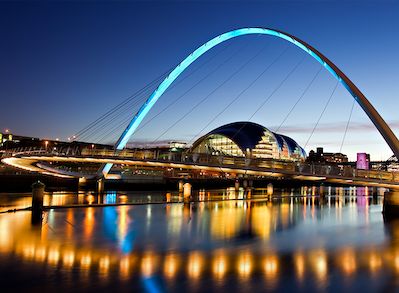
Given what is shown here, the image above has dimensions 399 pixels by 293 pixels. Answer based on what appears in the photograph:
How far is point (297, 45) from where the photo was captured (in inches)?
1246

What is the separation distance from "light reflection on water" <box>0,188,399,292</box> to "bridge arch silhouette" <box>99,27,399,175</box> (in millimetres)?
6743

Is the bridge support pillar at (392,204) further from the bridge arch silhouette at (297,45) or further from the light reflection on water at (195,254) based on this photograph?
the bridge arch silhouette at (297,45)

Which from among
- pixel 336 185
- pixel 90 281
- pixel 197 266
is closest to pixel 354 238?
pixel 197 266

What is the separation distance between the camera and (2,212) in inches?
987

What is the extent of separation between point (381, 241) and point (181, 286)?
12812 mm

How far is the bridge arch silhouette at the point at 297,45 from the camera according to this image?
2442cm

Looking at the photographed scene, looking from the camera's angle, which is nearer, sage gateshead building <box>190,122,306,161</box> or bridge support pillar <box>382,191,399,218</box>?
bridge support pillar <box>382,191,399,218</box>

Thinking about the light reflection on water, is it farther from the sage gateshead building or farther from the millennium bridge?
the sage gateshead building

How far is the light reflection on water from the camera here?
10.1 m

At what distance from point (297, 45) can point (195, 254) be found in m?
24.3

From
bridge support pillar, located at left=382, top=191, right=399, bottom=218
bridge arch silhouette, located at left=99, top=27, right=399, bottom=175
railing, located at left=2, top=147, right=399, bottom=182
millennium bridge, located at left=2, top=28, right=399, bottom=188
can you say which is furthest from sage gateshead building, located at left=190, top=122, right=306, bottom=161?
bridge support pillar, located at left=382, top=191, right=399, bottom=218

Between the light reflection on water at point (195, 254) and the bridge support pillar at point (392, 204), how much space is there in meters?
3.75

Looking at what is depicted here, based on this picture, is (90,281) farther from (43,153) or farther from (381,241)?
(43,153)

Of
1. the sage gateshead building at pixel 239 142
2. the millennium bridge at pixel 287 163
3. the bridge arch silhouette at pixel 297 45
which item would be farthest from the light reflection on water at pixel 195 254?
the sage gateshead building at pixel 239 142
